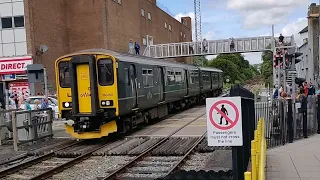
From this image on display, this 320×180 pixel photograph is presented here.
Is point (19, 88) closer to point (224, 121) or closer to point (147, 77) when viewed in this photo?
point (147, 77)

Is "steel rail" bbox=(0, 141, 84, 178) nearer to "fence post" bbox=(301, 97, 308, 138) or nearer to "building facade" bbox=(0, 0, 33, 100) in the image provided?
"fence post" bbox=(301, 97, 308, 138)

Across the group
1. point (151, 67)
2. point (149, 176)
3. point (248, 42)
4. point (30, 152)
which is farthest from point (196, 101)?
point (149, 176)

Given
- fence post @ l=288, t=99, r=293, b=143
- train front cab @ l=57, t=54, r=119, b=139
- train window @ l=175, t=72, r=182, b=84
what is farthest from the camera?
train window @ l=175, t=72, r=182, b=84

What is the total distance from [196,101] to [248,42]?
50.6 feet

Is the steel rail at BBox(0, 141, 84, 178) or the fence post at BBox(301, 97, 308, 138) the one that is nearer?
the steel rail at BBox(0, 141, 84, 178)

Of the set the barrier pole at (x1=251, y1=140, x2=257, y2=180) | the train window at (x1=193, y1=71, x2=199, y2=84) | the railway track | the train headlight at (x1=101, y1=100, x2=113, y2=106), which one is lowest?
the railway track

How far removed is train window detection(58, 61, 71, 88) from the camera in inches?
543

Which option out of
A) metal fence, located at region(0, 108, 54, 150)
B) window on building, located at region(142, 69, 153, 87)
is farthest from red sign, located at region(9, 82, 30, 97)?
metal fence, located at region(0, 108, 54, 150)

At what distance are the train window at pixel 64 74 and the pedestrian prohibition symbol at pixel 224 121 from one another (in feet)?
32.7

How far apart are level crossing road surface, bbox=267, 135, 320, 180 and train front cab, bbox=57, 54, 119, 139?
18.5ft

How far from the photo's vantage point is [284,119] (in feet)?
35.2

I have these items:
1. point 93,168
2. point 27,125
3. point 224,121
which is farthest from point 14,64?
point 224,121

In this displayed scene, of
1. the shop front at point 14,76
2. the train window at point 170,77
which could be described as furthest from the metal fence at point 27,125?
the shop front at point 14,76

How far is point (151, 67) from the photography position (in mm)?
17109
